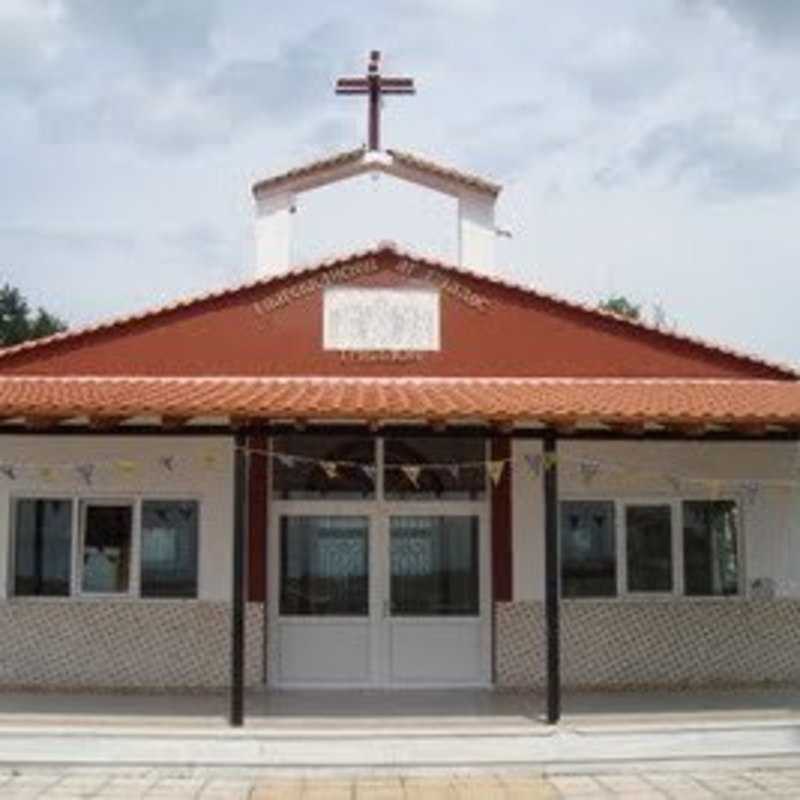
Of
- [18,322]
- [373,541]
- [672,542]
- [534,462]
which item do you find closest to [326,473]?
[373,541]

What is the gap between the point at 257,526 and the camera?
15.1 metres

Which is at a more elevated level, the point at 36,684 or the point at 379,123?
the point at 379,123

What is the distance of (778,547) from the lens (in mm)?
15469

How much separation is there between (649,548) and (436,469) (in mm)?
2540

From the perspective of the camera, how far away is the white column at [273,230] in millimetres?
17594

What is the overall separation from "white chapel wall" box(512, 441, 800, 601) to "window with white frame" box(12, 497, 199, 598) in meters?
3.65

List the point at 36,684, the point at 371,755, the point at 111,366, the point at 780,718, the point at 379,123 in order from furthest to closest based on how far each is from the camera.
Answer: the point at 379,123 < the point at 111,366 < the point at 36,684 < the point at 780,718 < the point at 371,755

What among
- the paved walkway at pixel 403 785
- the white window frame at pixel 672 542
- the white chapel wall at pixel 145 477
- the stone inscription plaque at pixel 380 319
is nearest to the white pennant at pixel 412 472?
the stone inscription plaque at pixel 380 319

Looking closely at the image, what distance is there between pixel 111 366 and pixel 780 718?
8160 millimetres

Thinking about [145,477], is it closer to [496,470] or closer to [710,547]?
[496,470]

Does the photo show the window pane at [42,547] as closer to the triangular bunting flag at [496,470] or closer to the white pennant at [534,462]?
the triangular bunting flag at [496,470]

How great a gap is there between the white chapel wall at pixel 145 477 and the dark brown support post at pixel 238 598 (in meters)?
2.71

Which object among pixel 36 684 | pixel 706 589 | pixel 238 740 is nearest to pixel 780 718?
pixel 706 589

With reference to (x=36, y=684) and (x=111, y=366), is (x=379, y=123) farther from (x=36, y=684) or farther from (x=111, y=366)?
(x=36, y=684)
